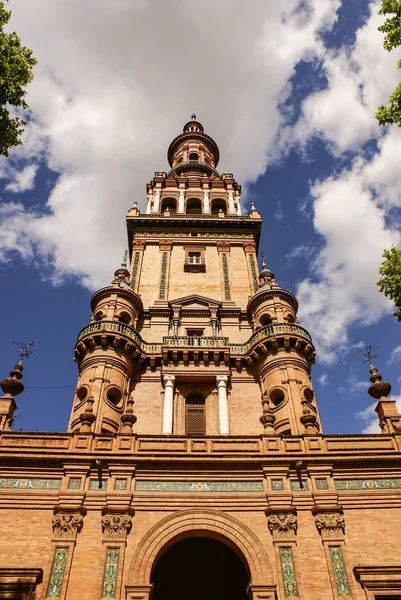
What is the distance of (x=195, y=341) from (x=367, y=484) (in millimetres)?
12752

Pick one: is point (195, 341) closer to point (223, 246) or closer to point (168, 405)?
point (168, 405)

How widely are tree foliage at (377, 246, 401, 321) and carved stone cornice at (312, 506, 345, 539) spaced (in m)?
6.57

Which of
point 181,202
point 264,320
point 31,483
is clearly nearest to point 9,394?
point 31,483

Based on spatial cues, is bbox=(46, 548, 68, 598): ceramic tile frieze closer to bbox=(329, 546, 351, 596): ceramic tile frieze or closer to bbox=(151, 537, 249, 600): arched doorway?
bbox=(151, 537, 249, 600): arched doorway

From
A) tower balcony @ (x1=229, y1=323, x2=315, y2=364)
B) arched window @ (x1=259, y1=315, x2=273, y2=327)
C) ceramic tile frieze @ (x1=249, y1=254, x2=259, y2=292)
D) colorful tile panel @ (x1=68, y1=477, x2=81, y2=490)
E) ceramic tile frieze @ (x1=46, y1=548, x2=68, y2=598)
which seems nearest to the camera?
ceramic tile frieze @ (x1=46, y1=548, x2=68, y2=598)

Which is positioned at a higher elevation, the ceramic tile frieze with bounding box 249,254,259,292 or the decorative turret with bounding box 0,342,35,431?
the ceramic tile frieze with bounding box 249,254,259,292

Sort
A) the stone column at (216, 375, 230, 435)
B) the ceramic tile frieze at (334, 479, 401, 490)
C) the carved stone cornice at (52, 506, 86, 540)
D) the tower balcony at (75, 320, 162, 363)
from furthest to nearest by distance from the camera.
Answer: the tower balcony at (75, 320, 162, 363) < the stone column at (216, 375, 230, 435) < the ceramic tile frieze at (334, 479, 401, 490) < the carved stone cornice at (52, 506, 86, 540)

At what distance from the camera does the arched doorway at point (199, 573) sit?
18.6 m

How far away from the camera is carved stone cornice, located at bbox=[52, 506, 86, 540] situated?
15875mm

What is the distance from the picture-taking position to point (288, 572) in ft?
50.5

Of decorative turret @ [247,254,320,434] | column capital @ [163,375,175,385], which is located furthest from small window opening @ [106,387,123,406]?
decorative turret @ [247,254,320,434]

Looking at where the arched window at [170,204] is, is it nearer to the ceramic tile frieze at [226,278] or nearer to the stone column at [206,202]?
the stone column at [206,202]

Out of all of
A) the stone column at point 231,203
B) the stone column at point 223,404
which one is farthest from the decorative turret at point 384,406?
the stone column at point 231,203

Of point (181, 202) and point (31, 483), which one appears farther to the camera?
point (181, 202)
